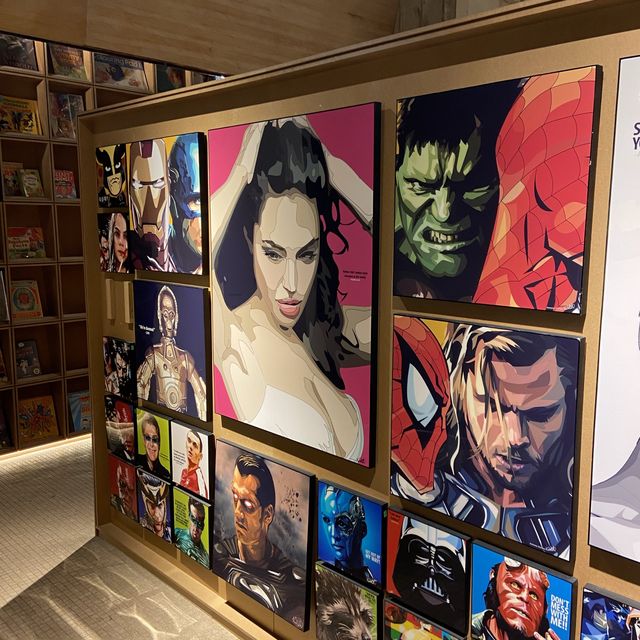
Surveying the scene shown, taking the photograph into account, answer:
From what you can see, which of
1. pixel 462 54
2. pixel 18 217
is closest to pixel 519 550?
pixel 462 54

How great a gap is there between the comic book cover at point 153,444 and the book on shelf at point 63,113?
249cm

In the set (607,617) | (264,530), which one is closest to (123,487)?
(264,530)

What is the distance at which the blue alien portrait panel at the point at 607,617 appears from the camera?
4.71 ft

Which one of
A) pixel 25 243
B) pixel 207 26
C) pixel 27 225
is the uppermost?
pixel 207 26

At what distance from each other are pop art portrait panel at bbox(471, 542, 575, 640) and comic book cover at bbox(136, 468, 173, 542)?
1.55 metres

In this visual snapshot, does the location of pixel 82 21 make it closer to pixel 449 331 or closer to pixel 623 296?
pixel 449 331

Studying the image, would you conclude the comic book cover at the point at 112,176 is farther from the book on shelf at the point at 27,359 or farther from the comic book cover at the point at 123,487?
the book on shelf at the point at 27,359

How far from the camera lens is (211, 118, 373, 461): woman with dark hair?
1.94 metres

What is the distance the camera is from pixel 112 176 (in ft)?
9.52

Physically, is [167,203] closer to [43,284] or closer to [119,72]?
[43,284]

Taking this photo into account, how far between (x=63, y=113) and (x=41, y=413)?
6.90 feet

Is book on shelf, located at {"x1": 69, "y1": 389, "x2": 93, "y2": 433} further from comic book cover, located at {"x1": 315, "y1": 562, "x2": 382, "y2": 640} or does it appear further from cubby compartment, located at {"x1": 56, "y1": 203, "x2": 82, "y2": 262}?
→ comic book cover, located at {"x1": 315, "y1": 562, "x2": 382, "y2": 640}

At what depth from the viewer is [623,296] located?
4.45ft

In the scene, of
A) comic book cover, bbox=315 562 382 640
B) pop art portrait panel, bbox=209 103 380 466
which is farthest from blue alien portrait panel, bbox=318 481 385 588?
pop art portrait panel, bbox=209 103 380 466
